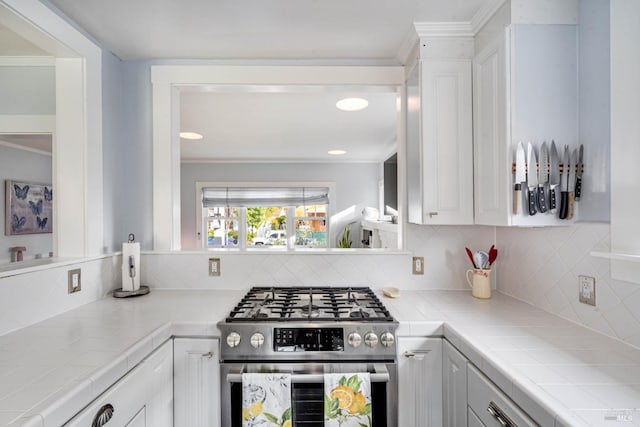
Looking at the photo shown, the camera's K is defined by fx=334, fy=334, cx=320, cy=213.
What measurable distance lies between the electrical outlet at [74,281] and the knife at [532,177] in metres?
2.11

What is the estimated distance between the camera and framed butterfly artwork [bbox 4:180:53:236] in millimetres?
3059

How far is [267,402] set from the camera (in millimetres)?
1326

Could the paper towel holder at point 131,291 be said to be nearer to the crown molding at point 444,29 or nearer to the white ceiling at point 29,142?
the white ceiling at point 29,142

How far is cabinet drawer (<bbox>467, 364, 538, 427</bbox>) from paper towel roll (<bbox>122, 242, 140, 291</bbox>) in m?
1.74

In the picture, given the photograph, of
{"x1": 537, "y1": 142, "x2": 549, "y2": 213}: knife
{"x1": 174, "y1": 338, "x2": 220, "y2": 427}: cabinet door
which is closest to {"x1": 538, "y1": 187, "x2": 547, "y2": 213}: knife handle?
{"x1": 537, "y1": 142, "x2": 549, "y2": 213}: knife

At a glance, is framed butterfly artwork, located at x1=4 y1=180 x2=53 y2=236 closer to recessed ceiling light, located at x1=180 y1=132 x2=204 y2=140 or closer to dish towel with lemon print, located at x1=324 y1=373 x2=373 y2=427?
recessed ceiling light, located at x1=180 y1=132 x2=204 y2=140

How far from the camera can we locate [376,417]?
1.40 meters

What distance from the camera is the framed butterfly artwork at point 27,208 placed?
3059mm

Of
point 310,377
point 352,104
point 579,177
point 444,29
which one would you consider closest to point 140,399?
point 310,377

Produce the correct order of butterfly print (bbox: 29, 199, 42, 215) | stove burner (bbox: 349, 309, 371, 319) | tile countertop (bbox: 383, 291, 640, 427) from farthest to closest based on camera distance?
butterfly print (bbox: 29, 199, 42, 215) → stove burner (bbox: 349, 309, 371, 319) → tile countertop (bbox: 383, 291, 640, 427)

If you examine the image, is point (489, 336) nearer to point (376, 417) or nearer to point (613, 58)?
point (376, 417)

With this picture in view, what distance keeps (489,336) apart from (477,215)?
64 cm

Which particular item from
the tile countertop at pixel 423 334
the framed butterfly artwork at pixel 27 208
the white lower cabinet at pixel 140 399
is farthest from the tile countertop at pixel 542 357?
the framed butterfly artwork at pixel 27 208

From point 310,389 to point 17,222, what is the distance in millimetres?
3360
